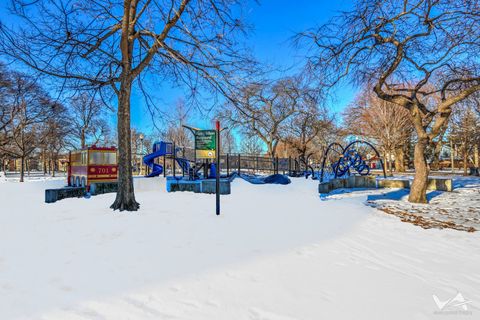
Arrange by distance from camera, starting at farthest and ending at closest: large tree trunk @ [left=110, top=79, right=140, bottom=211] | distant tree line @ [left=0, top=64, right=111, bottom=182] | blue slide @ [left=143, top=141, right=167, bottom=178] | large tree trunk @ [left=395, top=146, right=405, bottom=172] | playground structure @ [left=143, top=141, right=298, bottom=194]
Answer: large tree trunk @ [left=395, top=146, right=405, bottom=172] → distant tree line @ [left=0, top=64, right=111, bottom=182] → blue slide @ [left=143, top=141, right=167, bottom=178] → playground structure @ [left=143, top=141, right=298, bottom=194] → large tree trunk @ [left=110, top=79, right=140, bottom=211]

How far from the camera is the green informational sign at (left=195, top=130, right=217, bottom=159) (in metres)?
6.27

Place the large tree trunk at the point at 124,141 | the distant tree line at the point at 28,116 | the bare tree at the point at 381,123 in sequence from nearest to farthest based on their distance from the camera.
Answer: the large tree trunk at the point at 124,141
the distant tree line at the point at 28,116
the bare tree at the point at 381,123

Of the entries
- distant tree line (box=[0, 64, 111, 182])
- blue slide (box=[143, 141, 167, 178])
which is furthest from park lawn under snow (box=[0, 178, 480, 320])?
distant tree line (box=[0, 64, 111, 182])

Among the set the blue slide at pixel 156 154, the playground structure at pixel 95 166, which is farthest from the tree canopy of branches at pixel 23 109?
the blue slide at pixel 156 154

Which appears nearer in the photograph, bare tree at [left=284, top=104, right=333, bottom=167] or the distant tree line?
the distant tree line

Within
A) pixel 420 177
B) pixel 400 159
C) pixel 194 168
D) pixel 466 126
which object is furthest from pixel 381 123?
pixel 194 168

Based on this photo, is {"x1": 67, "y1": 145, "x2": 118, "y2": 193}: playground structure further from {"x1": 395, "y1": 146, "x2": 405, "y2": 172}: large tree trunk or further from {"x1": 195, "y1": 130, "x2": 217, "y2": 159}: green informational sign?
{"x1": 395, "y1": 146, "x2": 405, "y2": 172}: large tree trunk

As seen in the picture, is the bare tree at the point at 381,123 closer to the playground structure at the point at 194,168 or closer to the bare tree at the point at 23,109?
the playground structure at the point at 194,168

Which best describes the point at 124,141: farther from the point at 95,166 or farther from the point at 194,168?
the point at 95,166

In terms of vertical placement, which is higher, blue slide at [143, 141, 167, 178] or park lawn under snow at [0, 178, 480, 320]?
blue slide at [143, 141, 167, 178]

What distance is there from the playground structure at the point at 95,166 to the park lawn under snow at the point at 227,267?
5.95 m

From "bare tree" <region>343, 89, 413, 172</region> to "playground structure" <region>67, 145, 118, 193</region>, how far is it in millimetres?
19418

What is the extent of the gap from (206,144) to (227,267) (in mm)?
3823

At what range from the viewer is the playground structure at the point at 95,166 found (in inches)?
442
